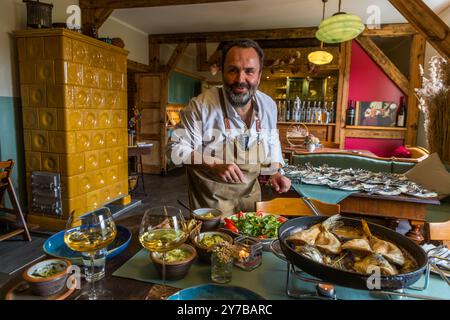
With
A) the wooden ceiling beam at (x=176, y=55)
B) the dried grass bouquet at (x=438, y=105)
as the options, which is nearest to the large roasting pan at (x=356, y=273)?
the dried grass bouquet at (x=438, y=105)

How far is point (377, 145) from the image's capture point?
6066mm

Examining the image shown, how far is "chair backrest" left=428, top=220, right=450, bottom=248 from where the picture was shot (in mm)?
1346

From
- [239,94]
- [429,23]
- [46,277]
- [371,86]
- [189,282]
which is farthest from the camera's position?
[371,86]

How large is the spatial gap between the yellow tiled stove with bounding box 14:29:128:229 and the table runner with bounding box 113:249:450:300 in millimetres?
2596

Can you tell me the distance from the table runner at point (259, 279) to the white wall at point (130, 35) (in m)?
5.02

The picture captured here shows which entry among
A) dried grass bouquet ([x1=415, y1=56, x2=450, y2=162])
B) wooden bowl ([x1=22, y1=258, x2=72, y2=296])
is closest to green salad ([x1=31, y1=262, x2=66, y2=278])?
wooden bowl ([x1=22, y1=258, x2=72, y2=296])

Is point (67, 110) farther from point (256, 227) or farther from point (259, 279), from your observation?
point (259, 279)

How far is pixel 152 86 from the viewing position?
255 inches

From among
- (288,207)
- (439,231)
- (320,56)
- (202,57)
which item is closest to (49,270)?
(288,207)

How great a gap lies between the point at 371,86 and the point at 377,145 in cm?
121

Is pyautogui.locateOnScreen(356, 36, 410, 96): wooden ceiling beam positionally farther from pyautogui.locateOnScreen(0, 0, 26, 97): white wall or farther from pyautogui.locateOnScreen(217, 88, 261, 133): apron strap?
pyautogui.locateOnScreen(0, 0, 26, 97): white wall

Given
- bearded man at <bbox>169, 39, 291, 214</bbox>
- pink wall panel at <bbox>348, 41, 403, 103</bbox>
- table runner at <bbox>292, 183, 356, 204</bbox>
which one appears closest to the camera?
bearded man at <bbox>169, 39, 291, 214</bbox>

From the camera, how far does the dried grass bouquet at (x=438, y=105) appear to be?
113 inches

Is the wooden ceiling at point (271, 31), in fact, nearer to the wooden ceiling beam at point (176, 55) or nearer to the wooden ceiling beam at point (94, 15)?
the wooden ceiling beam at point (94, 15)
